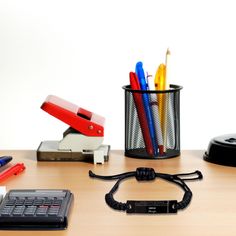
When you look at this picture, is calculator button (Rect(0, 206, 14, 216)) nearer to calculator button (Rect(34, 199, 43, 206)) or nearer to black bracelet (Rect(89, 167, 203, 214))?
calculator button (Rect(34, 199, 43, 206))

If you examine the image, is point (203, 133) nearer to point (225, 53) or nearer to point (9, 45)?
point (225, 53)

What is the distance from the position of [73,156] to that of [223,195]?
0.35 metres

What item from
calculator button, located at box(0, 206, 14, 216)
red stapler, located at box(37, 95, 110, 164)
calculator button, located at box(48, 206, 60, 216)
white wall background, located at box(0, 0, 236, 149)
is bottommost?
calculator button, located at box(48, 206, 60, 216)

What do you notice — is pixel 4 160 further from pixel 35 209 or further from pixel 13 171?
pixel 35 209

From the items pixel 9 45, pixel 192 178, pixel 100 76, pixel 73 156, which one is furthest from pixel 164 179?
pixel 9 45

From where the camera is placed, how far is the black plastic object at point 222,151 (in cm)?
121

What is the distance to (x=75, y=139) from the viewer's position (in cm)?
124

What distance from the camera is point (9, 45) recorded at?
165cm

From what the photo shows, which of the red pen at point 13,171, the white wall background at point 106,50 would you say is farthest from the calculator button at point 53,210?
the white wall background at point 106,50

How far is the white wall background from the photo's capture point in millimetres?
1632

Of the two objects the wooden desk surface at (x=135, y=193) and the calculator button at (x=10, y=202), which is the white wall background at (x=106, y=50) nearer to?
the wooden desk surface at (x=135, y=193)

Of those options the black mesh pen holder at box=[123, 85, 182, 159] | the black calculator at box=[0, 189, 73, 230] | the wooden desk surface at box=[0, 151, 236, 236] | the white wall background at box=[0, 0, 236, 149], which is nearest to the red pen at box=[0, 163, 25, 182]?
the wooden desk surface at box=[0, 151, 236, 236]

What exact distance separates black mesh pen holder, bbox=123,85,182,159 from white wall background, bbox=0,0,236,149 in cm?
36

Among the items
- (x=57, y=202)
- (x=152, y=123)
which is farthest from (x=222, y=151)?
(x=57, y=202)
